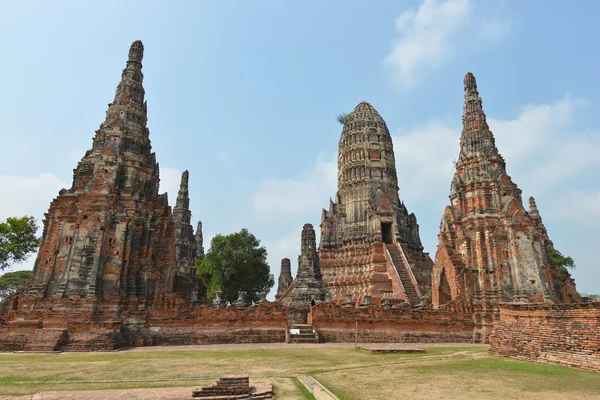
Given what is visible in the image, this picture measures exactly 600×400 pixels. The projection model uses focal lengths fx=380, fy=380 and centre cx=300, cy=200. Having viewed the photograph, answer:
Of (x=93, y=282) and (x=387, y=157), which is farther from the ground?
(x=387, y=157)

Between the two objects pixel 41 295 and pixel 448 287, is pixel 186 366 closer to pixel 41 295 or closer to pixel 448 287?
pixel 41 295

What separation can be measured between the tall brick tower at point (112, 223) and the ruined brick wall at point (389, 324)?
8.78 metres

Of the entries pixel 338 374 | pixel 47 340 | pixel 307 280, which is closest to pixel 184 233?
pixel 307 280

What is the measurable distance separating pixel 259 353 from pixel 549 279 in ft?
58.7

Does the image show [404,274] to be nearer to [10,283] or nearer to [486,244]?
[486,244]

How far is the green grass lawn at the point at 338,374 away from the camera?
6961 mm

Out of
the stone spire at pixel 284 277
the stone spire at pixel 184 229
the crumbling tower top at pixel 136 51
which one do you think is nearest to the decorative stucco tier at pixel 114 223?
the crumbling tower top at pixel 136 51

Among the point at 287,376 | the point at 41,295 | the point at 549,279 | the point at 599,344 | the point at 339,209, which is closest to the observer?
the point at 287,376

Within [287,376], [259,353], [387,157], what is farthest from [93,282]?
[387,157]

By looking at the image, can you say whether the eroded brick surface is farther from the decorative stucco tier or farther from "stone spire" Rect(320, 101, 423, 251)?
the decorative stucco tier

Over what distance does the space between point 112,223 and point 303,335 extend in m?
11.0

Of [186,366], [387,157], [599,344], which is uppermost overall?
[387,157]

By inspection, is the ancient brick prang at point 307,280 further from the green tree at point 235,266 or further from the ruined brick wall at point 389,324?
the green tree at point 235,266

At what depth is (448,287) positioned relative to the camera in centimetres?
2525
